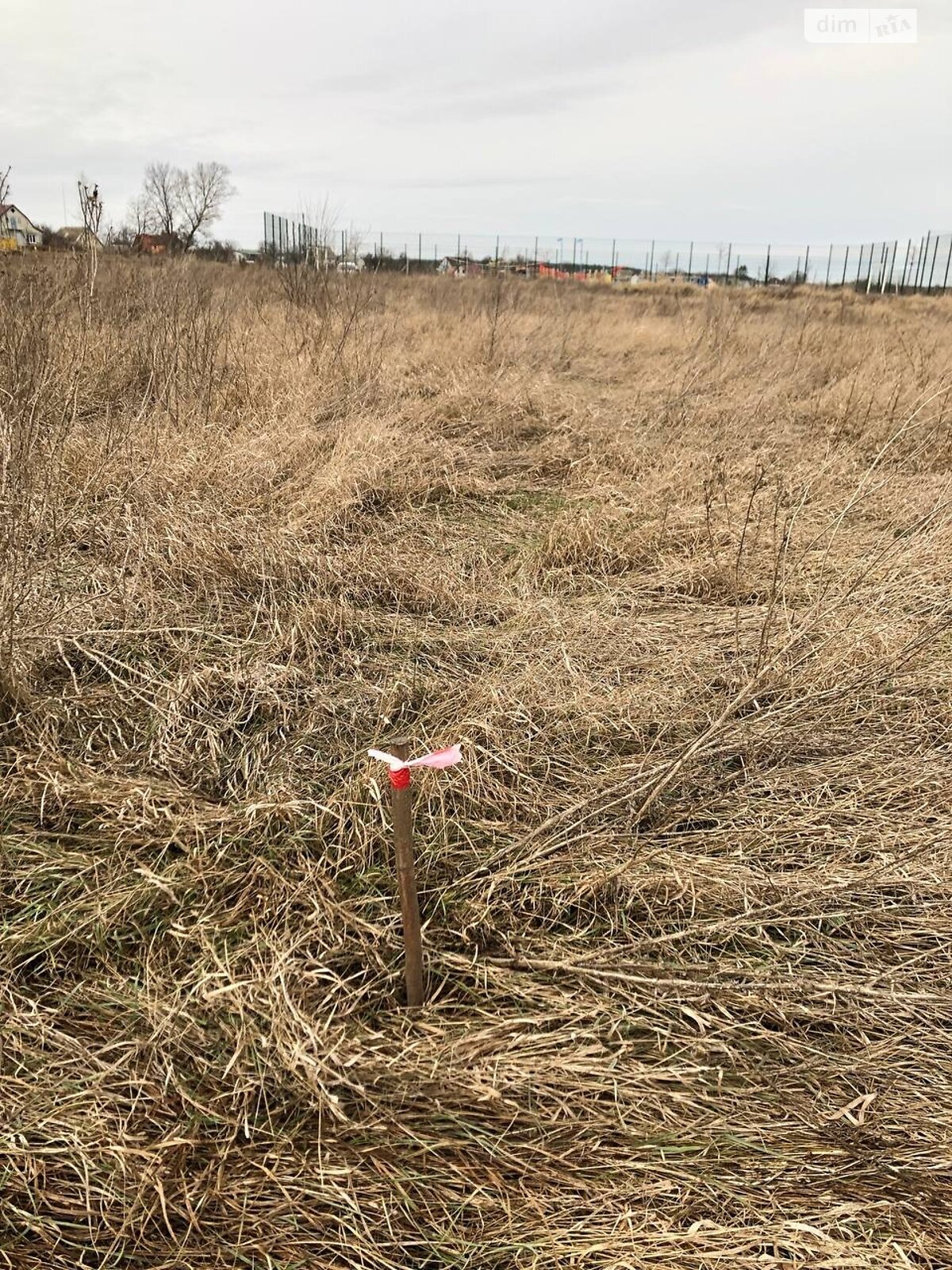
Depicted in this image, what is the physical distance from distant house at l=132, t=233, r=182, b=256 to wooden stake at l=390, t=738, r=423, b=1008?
6.86 m

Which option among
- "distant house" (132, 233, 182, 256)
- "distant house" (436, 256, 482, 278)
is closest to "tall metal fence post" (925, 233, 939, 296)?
"distant house" (436, 256, 482, 278)

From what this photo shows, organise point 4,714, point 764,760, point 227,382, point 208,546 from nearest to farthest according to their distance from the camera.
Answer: point 4,714
point 764,760
point 208,546
point 227,382

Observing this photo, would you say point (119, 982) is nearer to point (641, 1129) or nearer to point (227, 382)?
point (641, 1129)

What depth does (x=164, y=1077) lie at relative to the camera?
4.28ft

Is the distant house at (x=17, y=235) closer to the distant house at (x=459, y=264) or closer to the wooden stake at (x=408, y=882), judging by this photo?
the wooden stake at (x=408, y=882)

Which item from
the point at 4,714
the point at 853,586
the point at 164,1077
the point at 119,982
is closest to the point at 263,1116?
the point at 164,1077

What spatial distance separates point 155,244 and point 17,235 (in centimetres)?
280

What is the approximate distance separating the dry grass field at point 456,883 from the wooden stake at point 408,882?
0.08 m

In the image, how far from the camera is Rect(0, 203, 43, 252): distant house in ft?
16.4

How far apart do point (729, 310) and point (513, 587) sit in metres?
10.6

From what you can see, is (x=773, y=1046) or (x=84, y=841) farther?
(x=84, y=841)

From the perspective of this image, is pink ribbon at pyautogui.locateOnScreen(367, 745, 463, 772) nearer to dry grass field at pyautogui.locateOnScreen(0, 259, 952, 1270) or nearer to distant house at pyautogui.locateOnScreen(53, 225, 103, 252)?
dry grass field at pyautogui.locateOnScreen(0, 259, 952, 1270)

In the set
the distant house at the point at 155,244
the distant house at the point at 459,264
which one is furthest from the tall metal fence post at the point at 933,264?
the distant house at the point at 155,244

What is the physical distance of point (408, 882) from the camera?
1.29 metres
